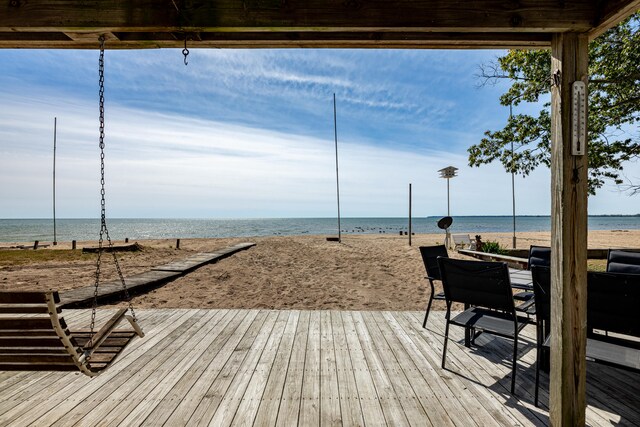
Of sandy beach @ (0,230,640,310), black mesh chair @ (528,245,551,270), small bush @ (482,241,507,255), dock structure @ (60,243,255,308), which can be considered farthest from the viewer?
small bush @ (482,241,507,255)

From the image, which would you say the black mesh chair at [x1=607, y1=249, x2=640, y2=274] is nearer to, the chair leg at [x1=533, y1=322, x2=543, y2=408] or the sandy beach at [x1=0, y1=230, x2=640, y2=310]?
the chair leg at [x1=533, y1=322, x2=543, y2=408]

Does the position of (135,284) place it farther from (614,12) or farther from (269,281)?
(614,12)

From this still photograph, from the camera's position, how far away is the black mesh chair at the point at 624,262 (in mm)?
3344

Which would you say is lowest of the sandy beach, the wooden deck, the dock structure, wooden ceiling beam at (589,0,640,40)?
the sandy beach

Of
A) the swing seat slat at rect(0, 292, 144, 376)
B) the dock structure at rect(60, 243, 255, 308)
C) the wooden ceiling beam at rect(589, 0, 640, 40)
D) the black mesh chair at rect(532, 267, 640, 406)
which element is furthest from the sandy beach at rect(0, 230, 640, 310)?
the wooden ceiling beam at rect(589, 0, 640, 40)

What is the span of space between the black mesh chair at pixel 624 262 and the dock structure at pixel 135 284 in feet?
22.7

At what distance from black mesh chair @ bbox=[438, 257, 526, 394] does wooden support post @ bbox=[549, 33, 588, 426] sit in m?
0.44

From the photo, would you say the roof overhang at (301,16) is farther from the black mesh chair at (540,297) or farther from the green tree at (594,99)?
the green tree at (594,99)

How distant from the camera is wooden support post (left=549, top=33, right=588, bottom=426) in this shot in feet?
5.92

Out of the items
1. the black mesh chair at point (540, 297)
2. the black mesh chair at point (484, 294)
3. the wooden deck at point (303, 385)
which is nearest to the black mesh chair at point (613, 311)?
the black mesh chair at point (540, 297)

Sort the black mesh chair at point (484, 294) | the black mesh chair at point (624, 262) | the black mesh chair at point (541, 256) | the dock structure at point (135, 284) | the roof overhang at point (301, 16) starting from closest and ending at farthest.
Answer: the roof overhang at point (301, 16) < the black mesh chair at point (484, 294) < the black mesh chair at point (624, 262) < the black mesh chair at point (541, 256) < the dock structure at point (135, 284)

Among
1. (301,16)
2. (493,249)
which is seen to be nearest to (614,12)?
(301,16)

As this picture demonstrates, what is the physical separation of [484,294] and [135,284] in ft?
20.2

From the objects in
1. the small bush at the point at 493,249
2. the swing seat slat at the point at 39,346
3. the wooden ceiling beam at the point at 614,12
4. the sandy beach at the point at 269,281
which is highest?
the wooden ceiling beam at the point at 614,12
